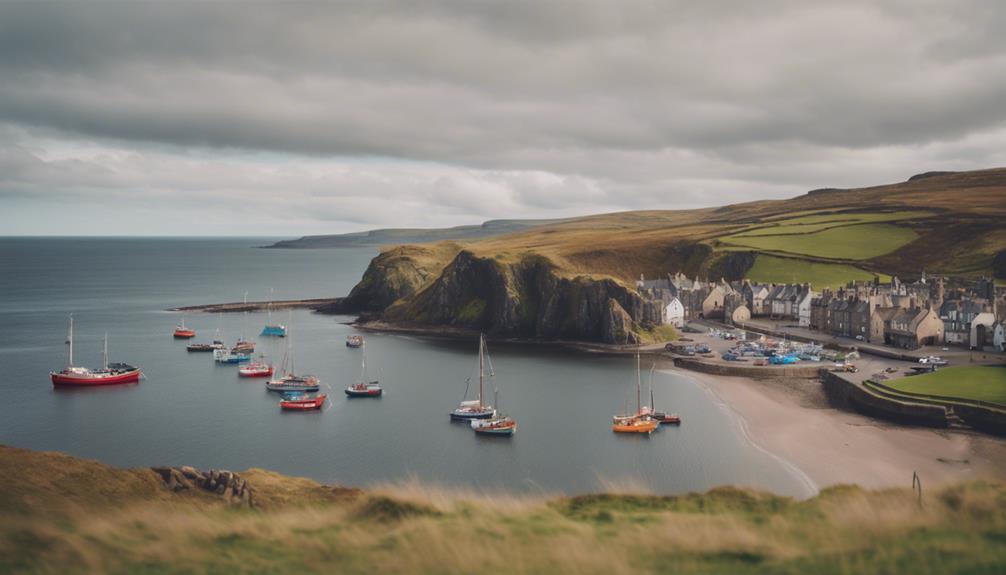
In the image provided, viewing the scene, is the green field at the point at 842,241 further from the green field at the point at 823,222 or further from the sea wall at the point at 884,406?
the sea wall at the point at 884,406

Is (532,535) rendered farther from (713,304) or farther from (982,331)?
(713,304)

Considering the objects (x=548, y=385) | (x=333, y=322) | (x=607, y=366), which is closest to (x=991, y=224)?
(x=607, y=366)

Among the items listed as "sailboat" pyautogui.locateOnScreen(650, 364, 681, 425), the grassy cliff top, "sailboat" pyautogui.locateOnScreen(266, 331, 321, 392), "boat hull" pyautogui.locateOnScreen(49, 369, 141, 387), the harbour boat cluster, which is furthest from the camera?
the grassy cliff top

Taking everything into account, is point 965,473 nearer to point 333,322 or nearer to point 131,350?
point 131,350

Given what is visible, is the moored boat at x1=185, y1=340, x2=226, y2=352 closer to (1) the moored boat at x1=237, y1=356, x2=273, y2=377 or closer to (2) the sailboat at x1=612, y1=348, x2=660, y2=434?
(1) the moored boat at x1=237, y1=356, x2=273, y2=377

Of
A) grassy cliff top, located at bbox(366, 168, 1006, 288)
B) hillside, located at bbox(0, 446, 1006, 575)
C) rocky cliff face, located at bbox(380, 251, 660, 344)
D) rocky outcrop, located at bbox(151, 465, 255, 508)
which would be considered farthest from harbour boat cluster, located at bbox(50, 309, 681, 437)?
grassy cliff top, located at bbox(366, 168, 1006, 288)

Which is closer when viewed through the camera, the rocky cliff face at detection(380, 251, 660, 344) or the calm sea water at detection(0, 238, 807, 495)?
the calm sea water at detection(0, 238, 807, 495)
